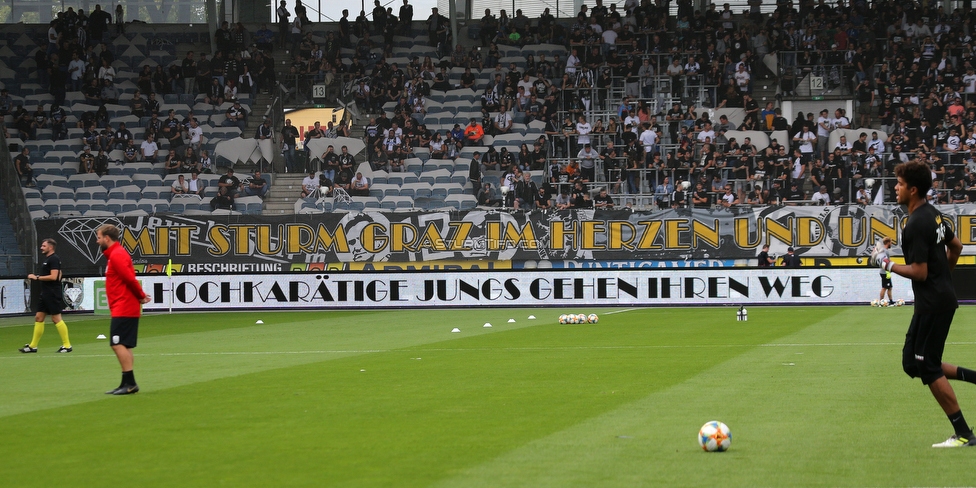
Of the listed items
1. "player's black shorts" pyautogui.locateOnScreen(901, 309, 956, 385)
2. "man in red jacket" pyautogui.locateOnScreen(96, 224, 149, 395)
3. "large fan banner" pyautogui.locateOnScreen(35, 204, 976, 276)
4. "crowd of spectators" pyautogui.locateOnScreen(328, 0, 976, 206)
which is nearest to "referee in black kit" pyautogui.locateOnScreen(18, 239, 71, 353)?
"man in red jacket" pyautogui.locateOnScreen(96, 224, 149, 395)

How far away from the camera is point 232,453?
28.9 ft

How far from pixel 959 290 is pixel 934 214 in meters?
27.5

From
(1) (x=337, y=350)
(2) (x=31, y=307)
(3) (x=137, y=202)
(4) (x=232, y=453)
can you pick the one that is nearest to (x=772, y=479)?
(4) (x=232, y=453)

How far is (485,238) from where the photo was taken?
36625 mm

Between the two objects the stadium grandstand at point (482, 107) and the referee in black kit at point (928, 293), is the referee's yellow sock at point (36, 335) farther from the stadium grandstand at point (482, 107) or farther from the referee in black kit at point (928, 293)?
the stadium grandstand at point (482, 107)

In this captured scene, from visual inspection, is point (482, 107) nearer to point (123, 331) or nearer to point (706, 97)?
point (706, 97)

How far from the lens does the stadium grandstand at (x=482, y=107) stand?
37.9 meters

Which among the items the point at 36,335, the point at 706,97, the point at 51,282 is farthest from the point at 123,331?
the point at 706,97

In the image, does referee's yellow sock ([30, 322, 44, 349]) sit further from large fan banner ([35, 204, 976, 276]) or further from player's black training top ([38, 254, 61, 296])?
large fan banner ([35, 204, 976, 276])

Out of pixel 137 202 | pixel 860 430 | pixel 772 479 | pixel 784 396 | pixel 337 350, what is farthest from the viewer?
pixel 137 202

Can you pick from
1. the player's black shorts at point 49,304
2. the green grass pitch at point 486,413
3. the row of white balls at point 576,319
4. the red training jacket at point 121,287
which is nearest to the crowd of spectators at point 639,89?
the row of white balls at point 576,319

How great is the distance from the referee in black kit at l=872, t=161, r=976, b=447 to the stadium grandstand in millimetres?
28218

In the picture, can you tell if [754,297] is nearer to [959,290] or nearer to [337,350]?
[959,290]

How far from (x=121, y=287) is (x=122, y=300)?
0.47ft
